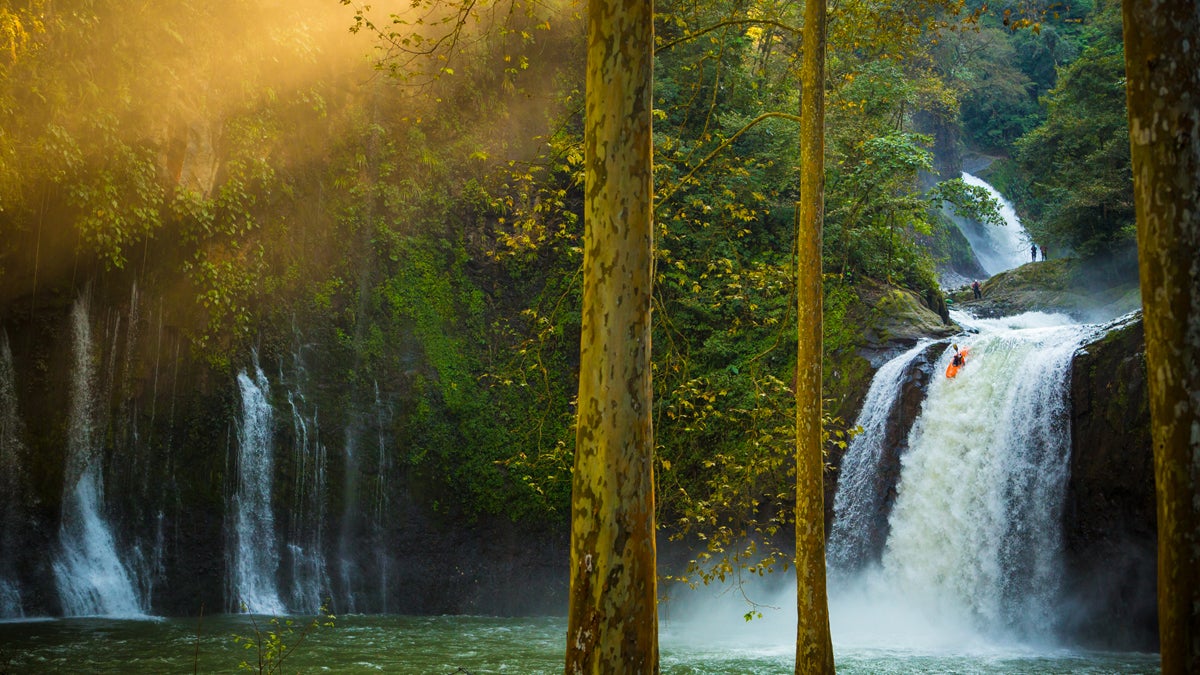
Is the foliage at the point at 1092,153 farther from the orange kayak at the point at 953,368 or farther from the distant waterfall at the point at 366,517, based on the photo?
the distant waterfall at the point at 366,517

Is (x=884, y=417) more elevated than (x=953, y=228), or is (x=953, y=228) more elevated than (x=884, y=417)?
(x=953, y=228)

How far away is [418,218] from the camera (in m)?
18.8

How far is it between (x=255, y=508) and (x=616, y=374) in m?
12.9

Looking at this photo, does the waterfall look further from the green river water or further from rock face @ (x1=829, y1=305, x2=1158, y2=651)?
rock face @ (x1=829, y1=305, x2=1158, y2=651)

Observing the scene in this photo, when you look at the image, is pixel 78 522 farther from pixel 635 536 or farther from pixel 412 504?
pixel 635 536

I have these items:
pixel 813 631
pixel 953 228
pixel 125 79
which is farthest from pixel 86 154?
pixel 953 228

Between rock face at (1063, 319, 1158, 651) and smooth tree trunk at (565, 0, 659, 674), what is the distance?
1013 cm

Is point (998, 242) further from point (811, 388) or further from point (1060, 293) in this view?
point (811, 388)

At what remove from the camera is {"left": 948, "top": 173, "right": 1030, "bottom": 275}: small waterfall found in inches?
1389

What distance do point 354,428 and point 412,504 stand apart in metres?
1.76

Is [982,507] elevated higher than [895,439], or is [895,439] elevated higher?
[895,439]

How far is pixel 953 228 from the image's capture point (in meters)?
34.9

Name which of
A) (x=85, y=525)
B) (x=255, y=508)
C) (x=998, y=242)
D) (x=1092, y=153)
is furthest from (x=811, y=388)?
(x=998, y=242)

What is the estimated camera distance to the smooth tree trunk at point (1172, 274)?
3.40 meters
